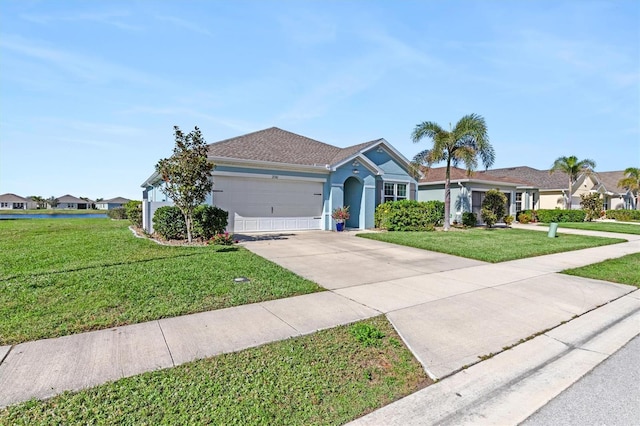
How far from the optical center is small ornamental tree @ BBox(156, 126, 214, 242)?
11.2 m

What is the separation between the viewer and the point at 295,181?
17000mm

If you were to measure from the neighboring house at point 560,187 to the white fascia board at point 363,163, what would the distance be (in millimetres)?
16823

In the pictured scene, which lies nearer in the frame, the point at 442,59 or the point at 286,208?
the point at 442,59

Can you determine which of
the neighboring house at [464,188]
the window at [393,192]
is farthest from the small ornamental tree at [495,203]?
the window at [393,192]

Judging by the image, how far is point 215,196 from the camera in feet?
49.1

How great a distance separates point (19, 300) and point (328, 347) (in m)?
5.20

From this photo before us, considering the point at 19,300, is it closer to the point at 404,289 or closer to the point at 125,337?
the point at 125,337

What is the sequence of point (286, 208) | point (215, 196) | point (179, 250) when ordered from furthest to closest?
Answer: point (286, 208) < point (215, 196) < point (179, 250)

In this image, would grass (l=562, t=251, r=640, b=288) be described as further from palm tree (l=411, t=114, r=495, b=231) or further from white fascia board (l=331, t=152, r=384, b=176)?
white fascia board (l=331, t=152, r=384, b=176)

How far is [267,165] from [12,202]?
87.5m

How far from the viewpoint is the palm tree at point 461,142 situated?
1772 centimetres

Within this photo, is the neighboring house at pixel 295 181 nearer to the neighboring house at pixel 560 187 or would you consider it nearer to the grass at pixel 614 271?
the grass at pixel 614 271

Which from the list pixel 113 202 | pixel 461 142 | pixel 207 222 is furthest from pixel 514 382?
pixel 113 202

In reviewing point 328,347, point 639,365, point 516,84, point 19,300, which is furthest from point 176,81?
point 516,84
